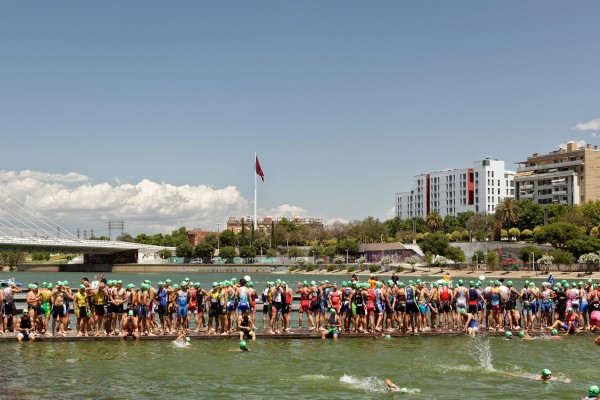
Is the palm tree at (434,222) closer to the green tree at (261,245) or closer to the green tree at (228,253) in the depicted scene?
the green tree at (261,245)

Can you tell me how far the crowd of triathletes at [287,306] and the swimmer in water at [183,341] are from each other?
69 centimetres

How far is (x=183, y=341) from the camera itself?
2633 cm

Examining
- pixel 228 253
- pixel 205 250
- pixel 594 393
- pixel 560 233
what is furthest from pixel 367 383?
pixel 205 250

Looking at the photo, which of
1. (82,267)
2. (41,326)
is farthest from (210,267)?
(41,326)

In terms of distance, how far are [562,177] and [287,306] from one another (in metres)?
153

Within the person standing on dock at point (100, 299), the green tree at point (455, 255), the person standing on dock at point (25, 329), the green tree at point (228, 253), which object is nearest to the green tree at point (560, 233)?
the green tree at point (455, 255)

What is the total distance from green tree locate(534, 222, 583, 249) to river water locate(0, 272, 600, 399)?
9730 cm

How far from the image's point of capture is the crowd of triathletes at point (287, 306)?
86.9ft

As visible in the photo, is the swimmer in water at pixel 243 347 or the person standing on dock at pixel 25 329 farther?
the person standing on dock at pixel 25 329

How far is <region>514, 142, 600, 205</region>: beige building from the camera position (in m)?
159

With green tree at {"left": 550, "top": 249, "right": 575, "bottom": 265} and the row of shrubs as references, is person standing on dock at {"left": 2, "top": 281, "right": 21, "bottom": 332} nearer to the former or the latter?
green tree at {"left": 550, "top": 249, "right": 575, "bottom": 265}

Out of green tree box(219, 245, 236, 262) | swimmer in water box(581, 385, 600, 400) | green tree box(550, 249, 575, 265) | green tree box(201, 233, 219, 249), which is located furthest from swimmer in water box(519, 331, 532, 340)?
green tree box(201, 233, 219, 249)

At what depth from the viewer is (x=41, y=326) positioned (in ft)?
89.1

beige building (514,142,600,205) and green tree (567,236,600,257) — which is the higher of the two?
beige building (514,142,600,205)
